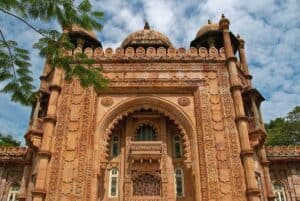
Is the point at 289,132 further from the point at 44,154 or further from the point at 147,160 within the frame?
the point at 44,154

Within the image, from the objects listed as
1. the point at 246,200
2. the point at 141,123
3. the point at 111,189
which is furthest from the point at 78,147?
the point at 246,200

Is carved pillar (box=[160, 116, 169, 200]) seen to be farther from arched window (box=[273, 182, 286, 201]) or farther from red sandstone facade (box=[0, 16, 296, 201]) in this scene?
arched window (box=[273, 182, 286, 201])

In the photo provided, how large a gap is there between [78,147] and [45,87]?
173 inches

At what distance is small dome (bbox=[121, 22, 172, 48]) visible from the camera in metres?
17.6

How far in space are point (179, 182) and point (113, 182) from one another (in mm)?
2653

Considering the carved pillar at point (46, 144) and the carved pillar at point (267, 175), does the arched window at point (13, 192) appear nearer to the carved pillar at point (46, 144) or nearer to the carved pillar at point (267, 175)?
the carved pillar at point (46, 144)

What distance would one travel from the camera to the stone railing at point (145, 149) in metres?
12.7

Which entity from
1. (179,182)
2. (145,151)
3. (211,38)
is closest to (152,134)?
(145,151)

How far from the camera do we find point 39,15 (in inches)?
199

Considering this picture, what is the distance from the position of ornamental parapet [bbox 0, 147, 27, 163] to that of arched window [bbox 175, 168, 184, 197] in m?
8.02

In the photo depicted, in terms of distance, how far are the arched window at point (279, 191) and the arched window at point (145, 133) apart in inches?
279

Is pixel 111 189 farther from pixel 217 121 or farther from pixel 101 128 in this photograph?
pixel 217 121

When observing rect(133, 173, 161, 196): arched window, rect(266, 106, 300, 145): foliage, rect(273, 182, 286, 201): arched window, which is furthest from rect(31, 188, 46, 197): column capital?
rect(266, 106, 300, 145): foliage

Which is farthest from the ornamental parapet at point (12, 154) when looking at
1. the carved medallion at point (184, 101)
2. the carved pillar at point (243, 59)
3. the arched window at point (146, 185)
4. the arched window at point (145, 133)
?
the carved pillar at point (243, 59)
